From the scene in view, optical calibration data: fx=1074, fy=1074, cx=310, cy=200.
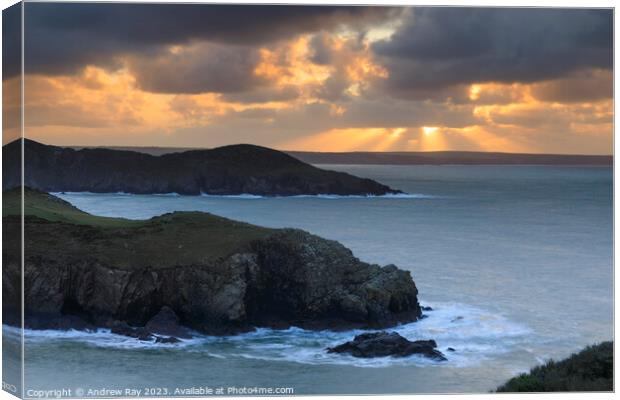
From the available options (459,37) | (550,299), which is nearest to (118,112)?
(459,37)

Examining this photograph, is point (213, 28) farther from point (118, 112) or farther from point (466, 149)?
point (466, 149)

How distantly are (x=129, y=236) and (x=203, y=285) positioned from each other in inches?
113

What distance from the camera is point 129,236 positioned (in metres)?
31.8

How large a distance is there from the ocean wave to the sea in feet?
0.17

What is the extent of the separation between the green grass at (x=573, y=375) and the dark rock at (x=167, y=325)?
884 centimetres

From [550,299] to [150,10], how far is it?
559 inches

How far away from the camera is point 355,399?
2644cm

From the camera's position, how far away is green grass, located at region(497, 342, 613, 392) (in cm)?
2662

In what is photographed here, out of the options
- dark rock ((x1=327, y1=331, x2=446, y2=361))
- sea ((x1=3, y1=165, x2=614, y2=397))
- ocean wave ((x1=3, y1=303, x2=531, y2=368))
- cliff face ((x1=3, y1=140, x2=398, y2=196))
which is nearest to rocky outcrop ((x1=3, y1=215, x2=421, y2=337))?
Answer: ocean wave ((x1=3, y1=303, x2=531, y2=368))

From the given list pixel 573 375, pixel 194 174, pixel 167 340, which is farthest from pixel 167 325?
pixel 573 375

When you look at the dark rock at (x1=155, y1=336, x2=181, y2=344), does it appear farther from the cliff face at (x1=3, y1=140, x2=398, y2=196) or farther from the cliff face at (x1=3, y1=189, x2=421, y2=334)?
the cliff face at (x1=3, y1=140, x2=398, y2=196)

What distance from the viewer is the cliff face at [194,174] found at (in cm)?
3148

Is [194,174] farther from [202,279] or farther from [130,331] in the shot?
[130,331]

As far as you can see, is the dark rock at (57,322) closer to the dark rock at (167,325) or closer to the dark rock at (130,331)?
the dark rock at (130,331)
